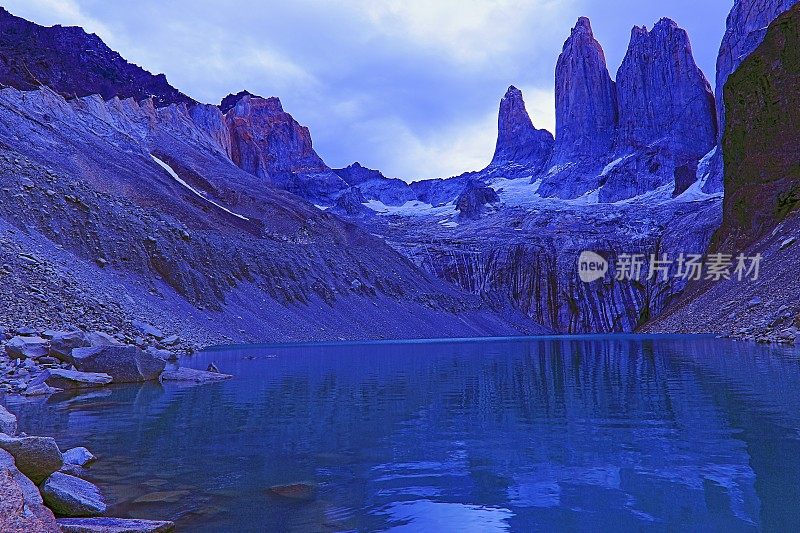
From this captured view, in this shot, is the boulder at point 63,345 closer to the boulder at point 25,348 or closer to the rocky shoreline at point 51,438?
the rocky shoreline at point 51,438

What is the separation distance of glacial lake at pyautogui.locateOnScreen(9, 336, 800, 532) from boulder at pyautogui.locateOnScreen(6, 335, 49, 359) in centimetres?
475

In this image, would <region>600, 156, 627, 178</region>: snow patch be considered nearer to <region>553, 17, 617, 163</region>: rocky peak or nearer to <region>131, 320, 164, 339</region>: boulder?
<region>553, 17, 617, 163</region>: rocky peak

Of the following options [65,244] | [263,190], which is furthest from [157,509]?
[263,190]

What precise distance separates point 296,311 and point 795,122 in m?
62.6

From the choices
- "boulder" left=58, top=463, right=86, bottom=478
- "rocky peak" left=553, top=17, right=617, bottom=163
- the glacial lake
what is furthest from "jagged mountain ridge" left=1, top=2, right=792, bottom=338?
"boulder" left=58, top=463, right=86, bottom=478

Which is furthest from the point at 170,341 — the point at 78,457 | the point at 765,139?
the point at 765,139

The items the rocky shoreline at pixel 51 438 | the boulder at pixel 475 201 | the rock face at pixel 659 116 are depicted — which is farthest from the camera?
the boulder at pixel 475 201

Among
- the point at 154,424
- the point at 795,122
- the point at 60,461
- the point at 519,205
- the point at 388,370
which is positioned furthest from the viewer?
the point at 519,205

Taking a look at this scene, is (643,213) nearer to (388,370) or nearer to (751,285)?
(751,285)

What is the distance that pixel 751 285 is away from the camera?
5638cm

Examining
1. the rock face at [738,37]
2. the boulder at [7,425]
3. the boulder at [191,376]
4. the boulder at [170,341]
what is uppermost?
the rock face at [738,37]

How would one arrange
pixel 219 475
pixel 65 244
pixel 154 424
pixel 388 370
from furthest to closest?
pixel 65 244, pixel 388 370, pixel 154 424, pixel 219 475

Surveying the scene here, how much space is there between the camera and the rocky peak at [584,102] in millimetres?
184613

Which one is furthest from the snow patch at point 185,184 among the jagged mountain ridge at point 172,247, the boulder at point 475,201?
the boulder at point 475,201
